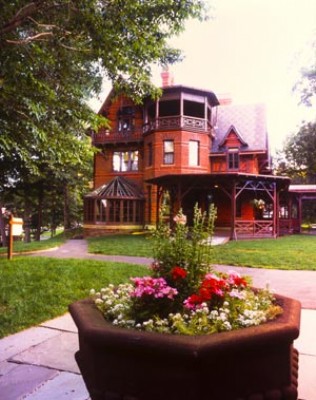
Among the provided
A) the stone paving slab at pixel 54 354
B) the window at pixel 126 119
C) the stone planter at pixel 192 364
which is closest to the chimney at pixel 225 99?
the window at pixel 126 119

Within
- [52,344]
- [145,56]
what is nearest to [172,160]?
[145,56]

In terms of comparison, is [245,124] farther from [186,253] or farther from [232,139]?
[186,253]

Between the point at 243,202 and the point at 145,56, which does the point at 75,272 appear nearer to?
the point at 145,56

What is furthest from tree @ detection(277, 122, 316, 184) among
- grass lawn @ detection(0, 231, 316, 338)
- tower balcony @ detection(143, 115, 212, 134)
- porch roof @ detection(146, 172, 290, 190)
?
grass lawn @ detection(0, 231, 316, 338)

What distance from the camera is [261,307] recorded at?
3.09 meters

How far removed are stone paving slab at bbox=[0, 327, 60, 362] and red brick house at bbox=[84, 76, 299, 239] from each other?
18.7 m

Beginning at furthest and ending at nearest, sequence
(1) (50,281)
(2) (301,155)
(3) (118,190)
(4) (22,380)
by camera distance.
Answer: (2) (301,155), (3) (118,190), (1) (50,281), (4) (22,380)

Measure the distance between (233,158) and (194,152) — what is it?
2.99m

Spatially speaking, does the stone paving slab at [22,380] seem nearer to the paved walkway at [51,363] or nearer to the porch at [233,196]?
the paved walkway at [51,363]

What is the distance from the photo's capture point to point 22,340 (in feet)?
14.8

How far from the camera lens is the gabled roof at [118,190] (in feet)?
84.8

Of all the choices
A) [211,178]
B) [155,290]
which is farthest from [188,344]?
[211,178]

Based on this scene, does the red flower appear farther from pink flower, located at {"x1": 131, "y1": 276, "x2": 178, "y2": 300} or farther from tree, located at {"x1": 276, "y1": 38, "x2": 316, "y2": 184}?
tree, located at {"x1": 276, "y1": 38, "x2": 316, "y2": 184}

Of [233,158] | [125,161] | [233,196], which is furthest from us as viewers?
[125,161]
